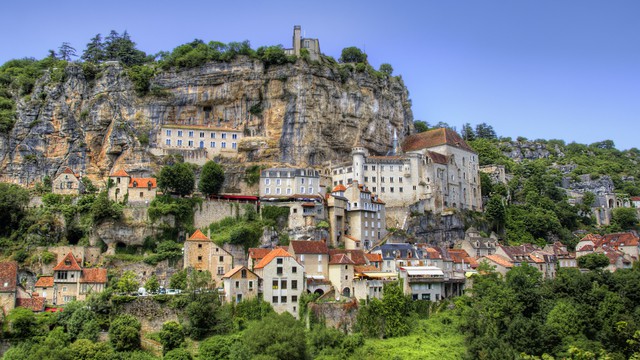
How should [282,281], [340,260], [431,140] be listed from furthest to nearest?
1. [431,140]
2. [340,260]
3. [282,281]

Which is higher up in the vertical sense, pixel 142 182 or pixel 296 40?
pixel 296 40

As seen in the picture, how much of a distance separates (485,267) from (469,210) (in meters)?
19.6

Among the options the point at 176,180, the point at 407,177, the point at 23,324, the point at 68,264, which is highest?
the point at 407,177

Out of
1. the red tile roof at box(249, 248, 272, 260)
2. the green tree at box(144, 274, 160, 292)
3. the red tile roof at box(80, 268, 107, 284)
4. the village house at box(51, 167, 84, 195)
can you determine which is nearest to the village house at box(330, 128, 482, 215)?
the red tile roof at box(249, 248, 272, 260)

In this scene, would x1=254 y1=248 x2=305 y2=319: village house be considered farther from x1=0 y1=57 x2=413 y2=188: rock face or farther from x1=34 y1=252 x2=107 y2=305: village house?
x1=0 y1=57 x2=413 y2=188: rock face

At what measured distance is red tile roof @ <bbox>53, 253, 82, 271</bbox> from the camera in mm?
57156

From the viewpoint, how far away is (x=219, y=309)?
54062 mm

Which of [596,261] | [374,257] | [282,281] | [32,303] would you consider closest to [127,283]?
[32,303]

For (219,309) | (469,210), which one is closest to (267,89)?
(469,210)

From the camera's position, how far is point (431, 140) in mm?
92812

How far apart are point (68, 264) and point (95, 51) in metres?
49.4

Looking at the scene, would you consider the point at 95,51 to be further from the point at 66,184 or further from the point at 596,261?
the point at 596,261

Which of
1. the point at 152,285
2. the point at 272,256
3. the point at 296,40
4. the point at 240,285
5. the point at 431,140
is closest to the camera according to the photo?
the point at 240,285

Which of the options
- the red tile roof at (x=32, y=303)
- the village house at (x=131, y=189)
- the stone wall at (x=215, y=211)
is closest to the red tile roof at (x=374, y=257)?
the stone wall at (x=215, y=211)
